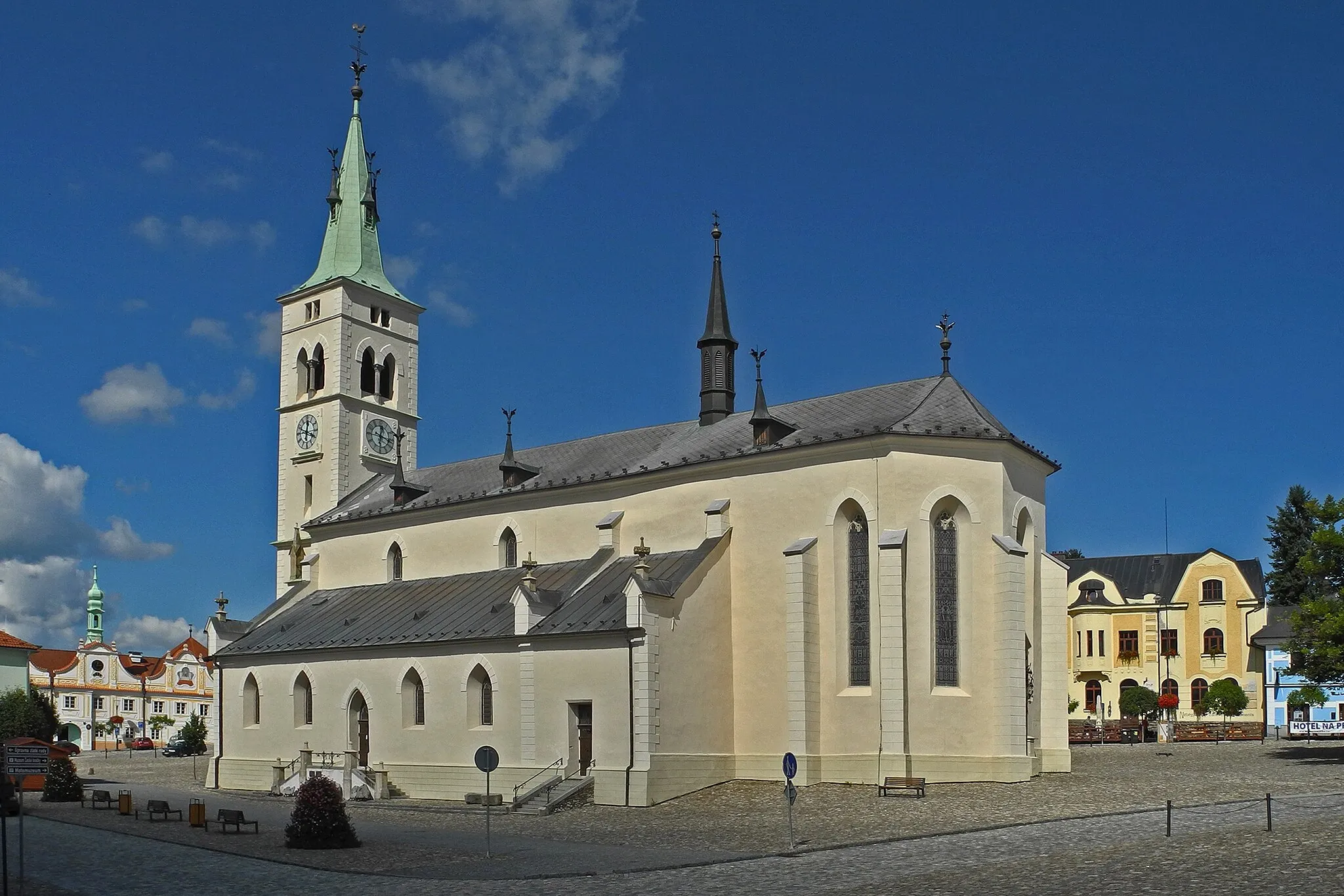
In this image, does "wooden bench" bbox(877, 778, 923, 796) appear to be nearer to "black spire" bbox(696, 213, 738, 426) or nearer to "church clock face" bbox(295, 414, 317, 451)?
"black spire" bbox(696, 213, 738, 426)

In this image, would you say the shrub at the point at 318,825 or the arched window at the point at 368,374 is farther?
the arched window at the point at 368,374

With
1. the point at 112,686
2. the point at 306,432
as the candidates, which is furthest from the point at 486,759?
the point at 112,686

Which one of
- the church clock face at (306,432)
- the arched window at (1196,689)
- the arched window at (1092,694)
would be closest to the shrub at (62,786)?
the church clock face at (306,432)

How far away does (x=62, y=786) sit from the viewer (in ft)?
129

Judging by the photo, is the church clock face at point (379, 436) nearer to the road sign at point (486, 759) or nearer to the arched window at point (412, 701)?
the arched window at point (412, 701)

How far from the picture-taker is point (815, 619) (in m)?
38.0

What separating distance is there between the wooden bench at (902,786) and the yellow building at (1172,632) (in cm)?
4092

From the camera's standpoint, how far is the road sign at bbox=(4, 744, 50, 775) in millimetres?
19125

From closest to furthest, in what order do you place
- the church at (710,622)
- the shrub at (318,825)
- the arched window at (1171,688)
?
the shrub at (318,825), the church at (710,622), the arched window at (1171,688)

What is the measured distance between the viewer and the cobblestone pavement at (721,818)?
80.9ft

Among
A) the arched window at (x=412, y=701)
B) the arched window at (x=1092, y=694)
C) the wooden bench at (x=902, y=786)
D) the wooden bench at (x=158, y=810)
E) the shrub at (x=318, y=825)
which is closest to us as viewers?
the shrub at (x=318, y=825)

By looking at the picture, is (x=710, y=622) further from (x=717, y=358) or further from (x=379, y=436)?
(x=379, y=436)

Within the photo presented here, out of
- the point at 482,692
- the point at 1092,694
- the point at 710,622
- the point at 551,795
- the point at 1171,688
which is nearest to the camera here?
the point at 551,795

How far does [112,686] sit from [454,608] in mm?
80514
